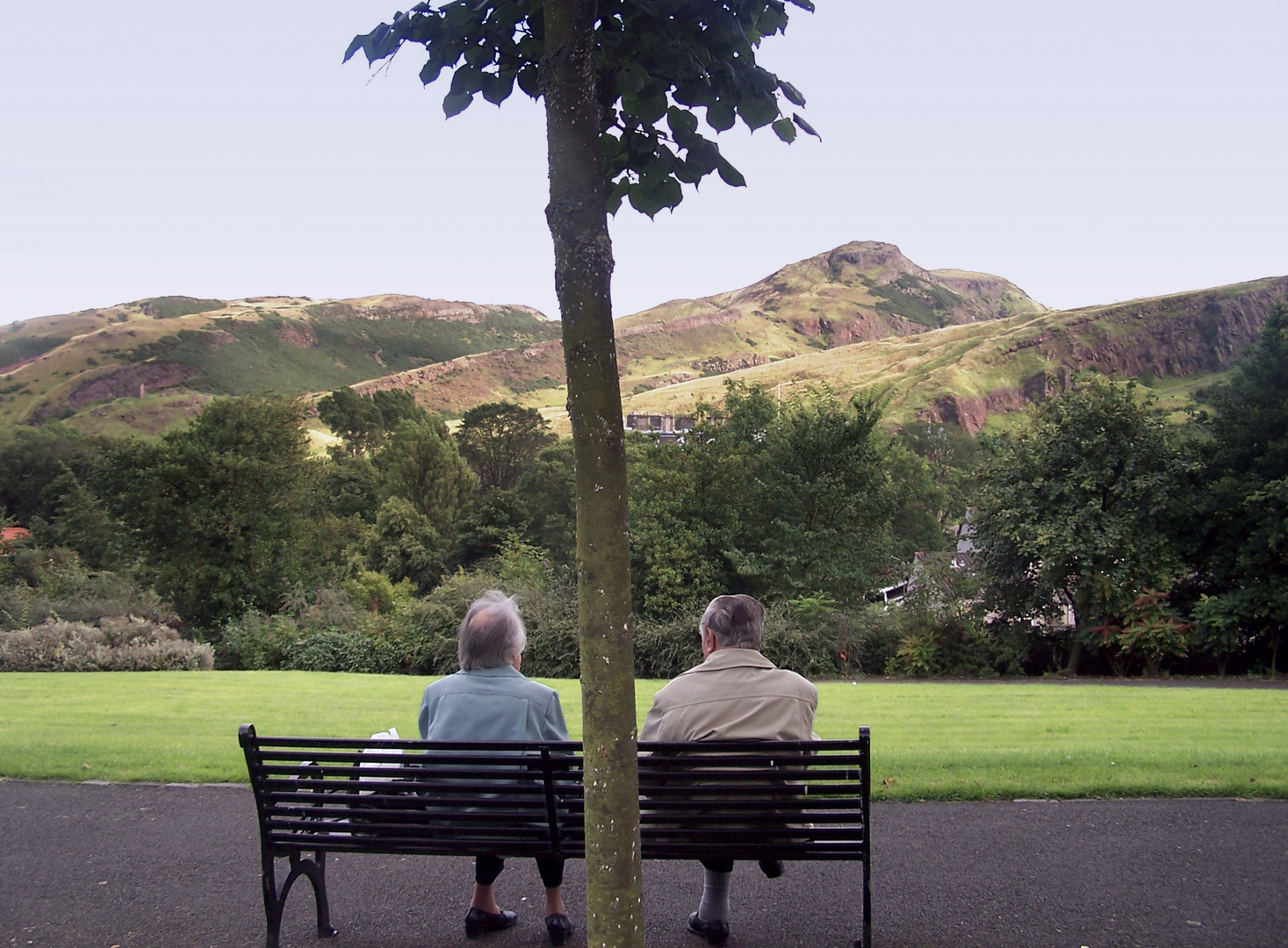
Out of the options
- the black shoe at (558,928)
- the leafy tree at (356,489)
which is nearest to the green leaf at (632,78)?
the black shoe at (558,928)

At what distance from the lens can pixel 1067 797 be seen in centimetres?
635

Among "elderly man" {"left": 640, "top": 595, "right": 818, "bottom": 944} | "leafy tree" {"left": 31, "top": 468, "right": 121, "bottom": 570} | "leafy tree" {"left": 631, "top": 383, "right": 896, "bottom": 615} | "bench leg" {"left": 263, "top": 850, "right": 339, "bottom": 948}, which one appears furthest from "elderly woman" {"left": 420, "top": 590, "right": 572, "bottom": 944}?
"leafy tree" {"left": 31, "top": 468, "right": 121, "bottom": 570}

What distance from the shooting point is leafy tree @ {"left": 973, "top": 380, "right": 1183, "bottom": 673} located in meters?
19.1

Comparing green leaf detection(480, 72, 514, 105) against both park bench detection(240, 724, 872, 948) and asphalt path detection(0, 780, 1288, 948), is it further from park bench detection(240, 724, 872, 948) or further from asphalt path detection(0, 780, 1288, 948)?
asphalt path detection(0, 780, 1288, 948)

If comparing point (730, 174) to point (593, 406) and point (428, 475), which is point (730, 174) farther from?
point (428, 475)

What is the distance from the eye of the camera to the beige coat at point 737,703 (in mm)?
3830

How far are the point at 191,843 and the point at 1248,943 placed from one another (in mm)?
5536

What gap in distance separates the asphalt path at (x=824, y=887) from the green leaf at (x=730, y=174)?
3.15 metres

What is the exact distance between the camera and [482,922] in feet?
13.8

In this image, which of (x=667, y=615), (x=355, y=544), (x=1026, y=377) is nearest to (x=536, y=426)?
(x=355, y=544)

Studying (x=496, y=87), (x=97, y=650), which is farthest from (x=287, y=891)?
(x=97, y=650)

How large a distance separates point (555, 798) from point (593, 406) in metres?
2.02

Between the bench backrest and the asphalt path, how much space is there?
0.64 metres

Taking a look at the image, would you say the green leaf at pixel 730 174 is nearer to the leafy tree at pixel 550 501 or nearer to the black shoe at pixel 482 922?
the black shoe at pixel 482 922
